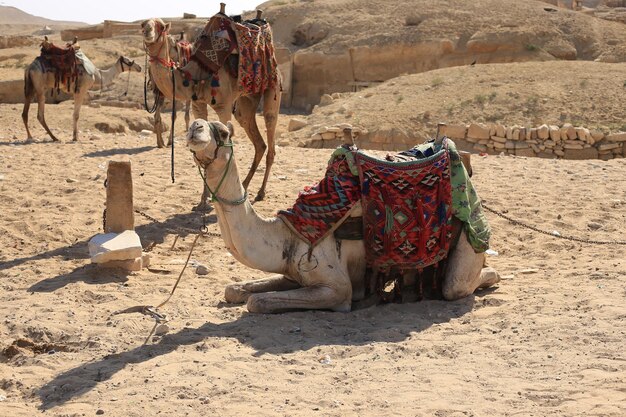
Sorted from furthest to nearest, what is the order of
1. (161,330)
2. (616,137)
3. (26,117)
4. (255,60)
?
(616,137), (26,117), (255,60), (161,330)

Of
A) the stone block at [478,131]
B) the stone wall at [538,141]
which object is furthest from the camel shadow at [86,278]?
the stone block at [478,131]

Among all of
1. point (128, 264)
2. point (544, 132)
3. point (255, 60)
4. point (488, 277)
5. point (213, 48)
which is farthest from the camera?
point (544, 132)

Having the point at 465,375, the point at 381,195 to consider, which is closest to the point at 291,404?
the point at 465,375

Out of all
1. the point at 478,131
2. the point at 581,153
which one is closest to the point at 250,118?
the point at 478,131

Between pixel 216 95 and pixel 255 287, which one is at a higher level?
pixel 216 95

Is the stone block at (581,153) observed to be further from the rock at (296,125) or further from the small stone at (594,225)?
the small stone at (594,225)

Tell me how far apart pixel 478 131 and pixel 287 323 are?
12709 millimetres

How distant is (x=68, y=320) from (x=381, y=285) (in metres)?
2.38

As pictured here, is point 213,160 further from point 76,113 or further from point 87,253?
point 76,113

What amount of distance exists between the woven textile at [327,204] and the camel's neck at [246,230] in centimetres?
13

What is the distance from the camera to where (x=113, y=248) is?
7824 mm

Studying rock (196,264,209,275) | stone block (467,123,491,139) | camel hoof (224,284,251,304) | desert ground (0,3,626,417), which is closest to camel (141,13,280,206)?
desert ground (0,3,626,417)

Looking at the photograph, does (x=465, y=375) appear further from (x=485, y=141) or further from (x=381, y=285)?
(x=485, y=141)

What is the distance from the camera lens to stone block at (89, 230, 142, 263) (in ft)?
25.6
